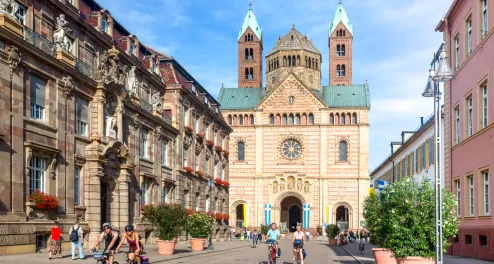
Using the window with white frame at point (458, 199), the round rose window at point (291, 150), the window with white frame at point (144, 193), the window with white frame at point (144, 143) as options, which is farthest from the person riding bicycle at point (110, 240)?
the round rose window at point (291, 150)

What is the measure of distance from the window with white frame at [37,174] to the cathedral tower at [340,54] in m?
76.7

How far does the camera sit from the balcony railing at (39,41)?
2447cm

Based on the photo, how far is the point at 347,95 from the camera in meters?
91.2

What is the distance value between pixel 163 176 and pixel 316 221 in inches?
1877

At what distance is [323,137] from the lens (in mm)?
87625

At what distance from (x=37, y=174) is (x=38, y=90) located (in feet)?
11.2

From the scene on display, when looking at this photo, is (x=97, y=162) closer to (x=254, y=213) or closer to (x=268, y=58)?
(x=254, y=213)

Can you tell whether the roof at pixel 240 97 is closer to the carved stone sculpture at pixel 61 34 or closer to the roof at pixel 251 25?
the roof at pixel 251 25

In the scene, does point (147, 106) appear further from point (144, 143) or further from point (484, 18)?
point (484, 18)

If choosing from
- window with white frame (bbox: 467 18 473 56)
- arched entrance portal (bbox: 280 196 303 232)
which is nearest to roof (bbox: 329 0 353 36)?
arched entrance portal (bbox: 280 196 303 232)

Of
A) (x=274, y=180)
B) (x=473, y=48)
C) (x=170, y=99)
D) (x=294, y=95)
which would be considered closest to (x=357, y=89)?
(x=294, y=95)

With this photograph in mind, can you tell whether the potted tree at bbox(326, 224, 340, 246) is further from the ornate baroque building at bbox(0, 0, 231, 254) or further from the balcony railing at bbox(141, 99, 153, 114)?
the balcony railing at bbox(141, 99, 153, 114)

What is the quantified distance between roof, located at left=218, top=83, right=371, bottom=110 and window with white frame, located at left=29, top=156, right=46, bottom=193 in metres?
66.0

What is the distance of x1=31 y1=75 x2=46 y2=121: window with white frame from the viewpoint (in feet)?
81.6
